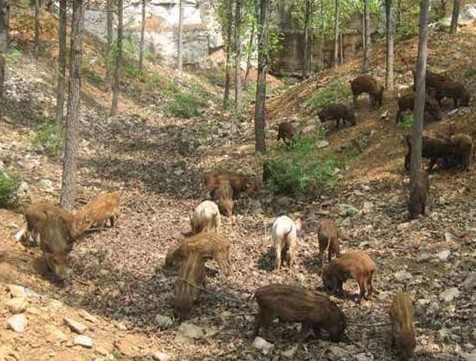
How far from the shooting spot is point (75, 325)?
916 centimetres

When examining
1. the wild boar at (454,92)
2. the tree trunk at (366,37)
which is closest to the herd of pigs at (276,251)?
the wild boar at (454,92)

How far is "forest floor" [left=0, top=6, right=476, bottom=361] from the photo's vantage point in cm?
942

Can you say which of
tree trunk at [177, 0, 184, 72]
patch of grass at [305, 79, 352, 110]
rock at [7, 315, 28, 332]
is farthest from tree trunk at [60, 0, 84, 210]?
tree trunk at [177, 0, 184, 72]

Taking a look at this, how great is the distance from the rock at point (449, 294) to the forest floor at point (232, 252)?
0.04 meters

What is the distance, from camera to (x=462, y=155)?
1605 centimetres

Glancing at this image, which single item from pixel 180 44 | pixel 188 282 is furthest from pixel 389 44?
pixel 180 44

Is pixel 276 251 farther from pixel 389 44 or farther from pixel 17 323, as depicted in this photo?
pixel 389 44

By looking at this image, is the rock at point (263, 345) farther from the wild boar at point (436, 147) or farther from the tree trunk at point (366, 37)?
the tree trunk at point (366, 37)

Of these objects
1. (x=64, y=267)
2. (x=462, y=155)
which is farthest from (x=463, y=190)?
(x=64, y=267)

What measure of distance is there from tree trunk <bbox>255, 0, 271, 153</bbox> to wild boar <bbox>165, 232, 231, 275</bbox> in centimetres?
961

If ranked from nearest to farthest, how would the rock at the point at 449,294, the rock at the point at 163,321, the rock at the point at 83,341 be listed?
the rock at the point at 83,341
the rock at the point at 163,321
the rock at the point at 449,294

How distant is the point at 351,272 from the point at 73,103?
7340 millimetres

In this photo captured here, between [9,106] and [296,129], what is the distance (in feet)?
38.5

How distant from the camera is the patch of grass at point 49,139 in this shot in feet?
71.2
